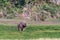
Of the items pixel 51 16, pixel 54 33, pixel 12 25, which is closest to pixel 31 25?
pixel 12 25

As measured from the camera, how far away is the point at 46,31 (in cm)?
1345

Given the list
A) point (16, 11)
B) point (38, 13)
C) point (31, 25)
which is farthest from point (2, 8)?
point (31, 25)

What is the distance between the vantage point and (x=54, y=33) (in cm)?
1275

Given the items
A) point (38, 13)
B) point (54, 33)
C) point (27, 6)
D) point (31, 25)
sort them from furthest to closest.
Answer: point (27, 6)
point (38, 13)
point (31, 25)
point (54, 33)

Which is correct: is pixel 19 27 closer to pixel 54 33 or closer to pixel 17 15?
pixel 54 33

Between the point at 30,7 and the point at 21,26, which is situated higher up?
the point at 30,7

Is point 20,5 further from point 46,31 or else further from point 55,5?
point 46,31

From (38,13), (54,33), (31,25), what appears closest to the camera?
(54,33)

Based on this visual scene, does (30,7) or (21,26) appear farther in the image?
(30,7)

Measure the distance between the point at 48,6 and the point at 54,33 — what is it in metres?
5.50

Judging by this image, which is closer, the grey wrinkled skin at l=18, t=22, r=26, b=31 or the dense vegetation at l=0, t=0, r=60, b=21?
the grey wrinkled skin at l=18, t=22, r=26, b=31

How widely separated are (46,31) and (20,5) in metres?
5.77

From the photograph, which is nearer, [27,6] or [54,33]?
[54,33]

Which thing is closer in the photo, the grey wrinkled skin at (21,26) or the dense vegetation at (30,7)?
the grey wrinkled skin at (21,26)
